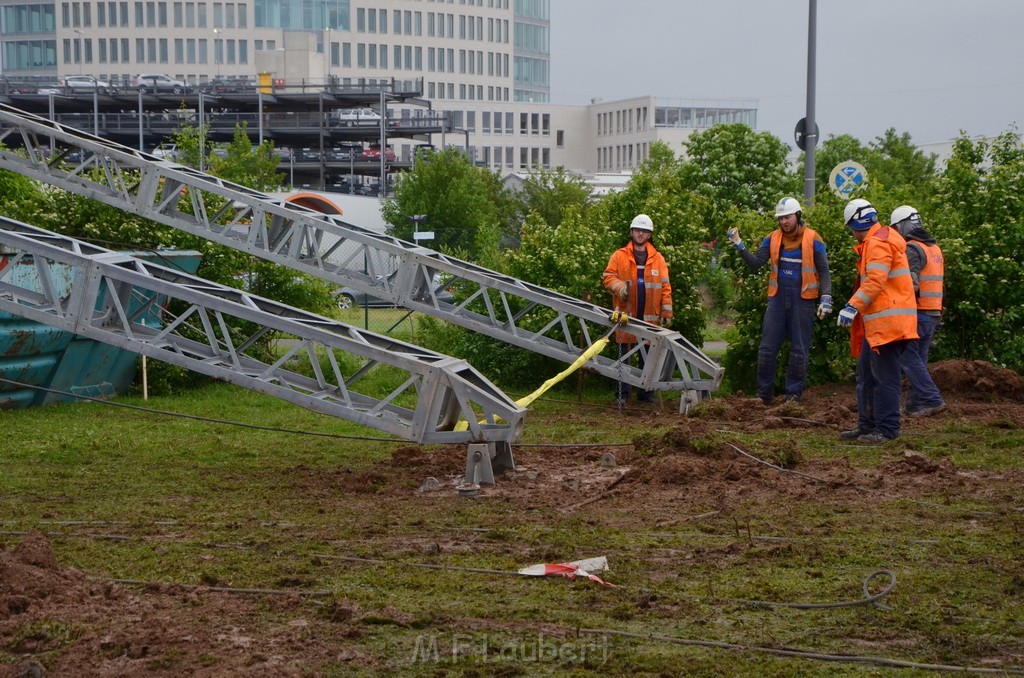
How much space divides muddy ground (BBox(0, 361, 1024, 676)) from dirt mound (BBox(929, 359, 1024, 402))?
14 mm

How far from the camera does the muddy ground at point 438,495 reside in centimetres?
567

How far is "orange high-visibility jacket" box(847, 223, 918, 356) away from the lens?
37.1 ft

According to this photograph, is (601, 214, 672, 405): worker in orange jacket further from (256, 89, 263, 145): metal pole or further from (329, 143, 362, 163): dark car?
(329, 143, 362, 163): dark car

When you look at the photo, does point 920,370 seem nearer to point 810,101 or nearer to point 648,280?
point 648,280

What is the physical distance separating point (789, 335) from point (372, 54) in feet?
370

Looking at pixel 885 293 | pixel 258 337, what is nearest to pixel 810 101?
pixel 885 293

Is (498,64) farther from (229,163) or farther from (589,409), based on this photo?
(589,409)

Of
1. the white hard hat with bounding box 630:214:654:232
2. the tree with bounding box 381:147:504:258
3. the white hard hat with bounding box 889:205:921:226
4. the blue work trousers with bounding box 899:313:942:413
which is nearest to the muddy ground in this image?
the blue work trousers with bounding box 899:313:942:413


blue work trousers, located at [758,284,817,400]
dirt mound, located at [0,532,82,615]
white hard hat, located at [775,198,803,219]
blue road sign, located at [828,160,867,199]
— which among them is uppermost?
blue road sign, located at [828,160,867,199]

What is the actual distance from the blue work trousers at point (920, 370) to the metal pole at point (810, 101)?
802 centimetres

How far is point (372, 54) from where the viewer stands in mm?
122438

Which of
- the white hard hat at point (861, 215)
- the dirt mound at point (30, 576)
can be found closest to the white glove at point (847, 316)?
the white hard hat at point (861, 215)

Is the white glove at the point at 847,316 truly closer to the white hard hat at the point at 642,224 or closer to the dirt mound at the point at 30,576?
the white hard hat at the point at 642,224

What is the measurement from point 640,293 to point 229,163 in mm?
9964
